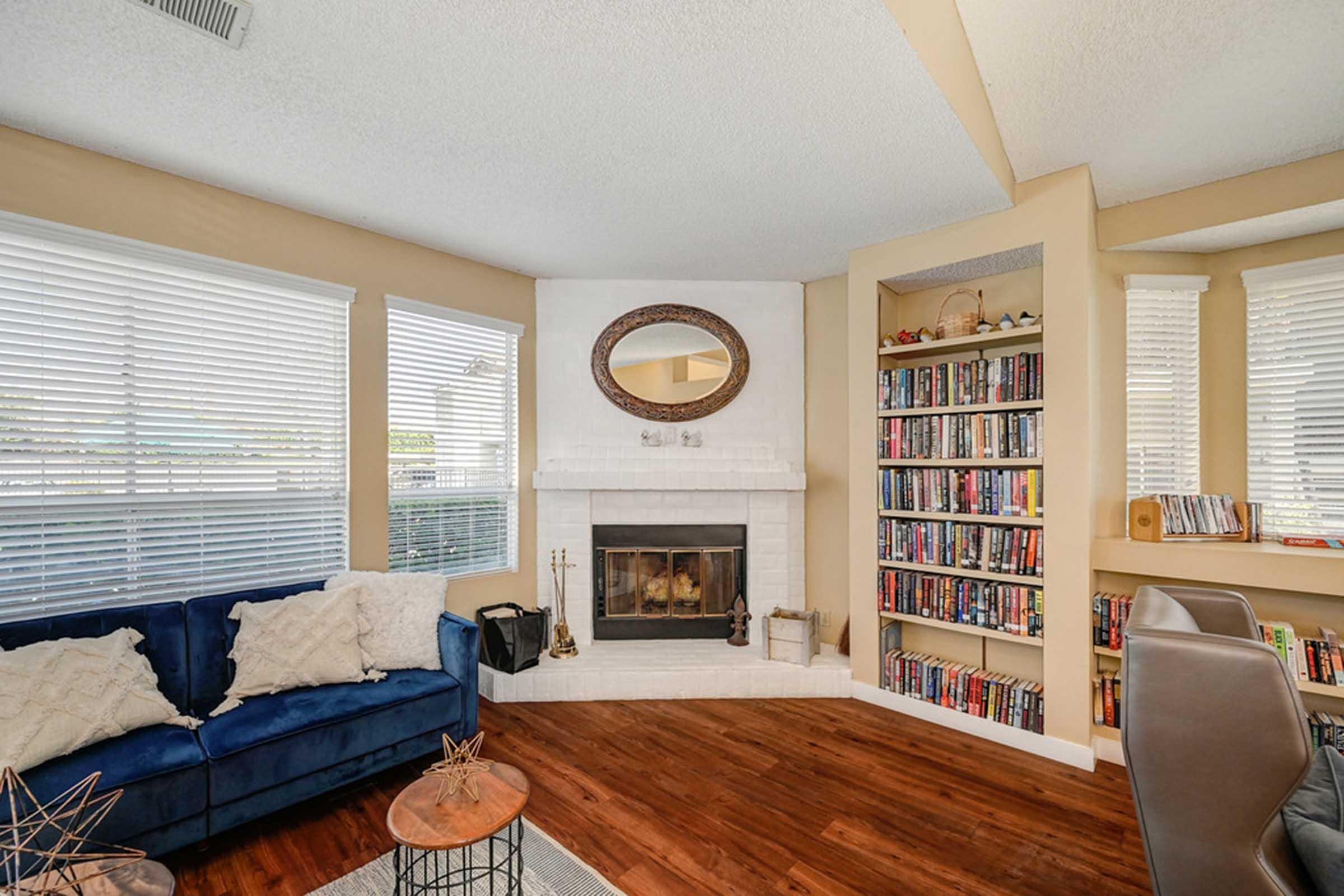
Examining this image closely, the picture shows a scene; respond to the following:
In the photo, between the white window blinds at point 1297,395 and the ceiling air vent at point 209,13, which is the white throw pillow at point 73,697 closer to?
the ceiling air vent at point 209,13

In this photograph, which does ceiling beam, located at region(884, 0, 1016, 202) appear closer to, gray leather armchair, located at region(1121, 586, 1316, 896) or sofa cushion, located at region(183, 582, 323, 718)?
gray leather armchair, located at region(1121, 586, 1316, 896)

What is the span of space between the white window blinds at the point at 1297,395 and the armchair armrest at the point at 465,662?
12.4 ft

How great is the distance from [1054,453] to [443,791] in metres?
2.86

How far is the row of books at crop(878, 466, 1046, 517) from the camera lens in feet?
9.73

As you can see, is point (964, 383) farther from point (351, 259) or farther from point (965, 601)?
point (351, 259)

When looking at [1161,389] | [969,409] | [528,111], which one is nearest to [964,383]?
[969,409]

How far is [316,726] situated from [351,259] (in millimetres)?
2267

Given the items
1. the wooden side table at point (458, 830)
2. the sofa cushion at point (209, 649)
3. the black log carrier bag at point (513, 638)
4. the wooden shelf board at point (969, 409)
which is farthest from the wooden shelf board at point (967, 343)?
the sofa cushion at point (209, 649)

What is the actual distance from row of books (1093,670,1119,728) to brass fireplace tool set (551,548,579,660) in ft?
8.98

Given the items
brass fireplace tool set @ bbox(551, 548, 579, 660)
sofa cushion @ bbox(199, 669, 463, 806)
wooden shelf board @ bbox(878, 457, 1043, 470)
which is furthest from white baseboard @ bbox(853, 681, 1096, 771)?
sofa cushion @ bbox(199, 669, 463, 806)

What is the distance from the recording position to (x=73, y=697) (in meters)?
2.00

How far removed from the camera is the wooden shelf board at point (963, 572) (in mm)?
2967

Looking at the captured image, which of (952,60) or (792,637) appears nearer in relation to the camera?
(952,60)

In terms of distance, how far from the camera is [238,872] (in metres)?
2.04
